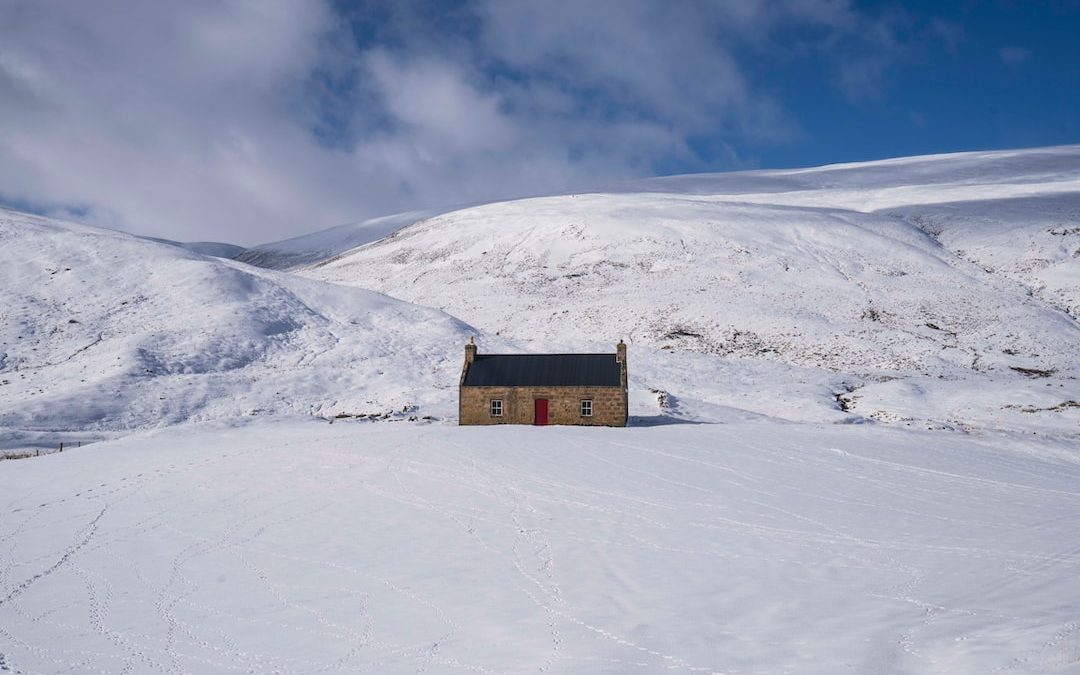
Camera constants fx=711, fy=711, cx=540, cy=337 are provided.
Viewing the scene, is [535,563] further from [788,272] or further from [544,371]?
[788,272]

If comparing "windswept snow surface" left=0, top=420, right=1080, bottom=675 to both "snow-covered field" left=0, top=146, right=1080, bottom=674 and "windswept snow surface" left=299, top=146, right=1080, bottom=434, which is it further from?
"windswept snow surface" left=299, top=146, right=1080, bottom=434

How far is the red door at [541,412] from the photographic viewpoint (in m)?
38.7

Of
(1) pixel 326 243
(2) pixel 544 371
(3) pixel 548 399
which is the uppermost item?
(1) pixel 326 243

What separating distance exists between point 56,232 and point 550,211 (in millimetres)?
63237

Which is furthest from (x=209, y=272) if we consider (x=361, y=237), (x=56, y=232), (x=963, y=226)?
(x=963, y=226)

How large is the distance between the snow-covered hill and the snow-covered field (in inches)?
11.6

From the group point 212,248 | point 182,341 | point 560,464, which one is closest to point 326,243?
point 212,248

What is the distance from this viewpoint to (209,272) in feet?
208

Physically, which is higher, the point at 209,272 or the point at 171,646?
the point at 209,272

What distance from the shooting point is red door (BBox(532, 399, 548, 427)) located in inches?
1524

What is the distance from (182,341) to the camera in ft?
164

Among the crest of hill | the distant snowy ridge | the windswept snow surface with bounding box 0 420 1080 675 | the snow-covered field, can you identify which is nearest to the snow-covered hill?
the snow-covered field

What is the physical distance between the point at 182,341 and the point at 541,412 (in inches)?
1096

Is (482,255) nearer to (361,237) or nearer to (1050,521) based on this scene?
(361,237)
